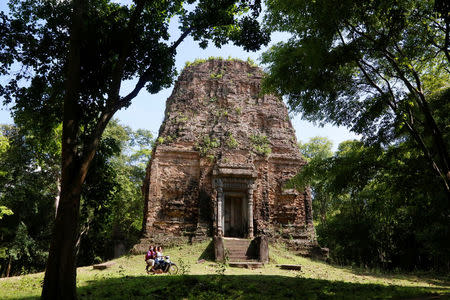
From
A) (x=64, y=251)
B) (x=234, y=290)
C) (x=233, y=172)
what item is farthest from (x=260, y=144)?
(x=64, y=251)

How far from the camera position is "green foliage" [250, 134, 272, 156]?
17.3m

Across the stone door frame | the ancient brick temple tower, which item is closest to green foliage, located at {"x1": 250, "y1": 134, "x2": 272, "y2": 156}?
the ancient brick temple tower

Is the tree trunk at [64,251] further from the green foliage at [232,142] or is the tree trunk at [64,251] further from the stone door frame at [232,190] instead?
the green foliage at [232,142]

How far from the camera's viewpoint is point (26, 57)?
7117mm

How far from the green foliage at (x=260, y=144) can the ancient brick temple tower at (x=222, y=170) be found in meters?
0.06

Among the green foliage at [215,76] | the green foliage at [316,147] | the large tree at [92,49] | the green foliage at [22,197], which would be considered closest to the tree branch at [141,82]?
the large tree at [92,49]

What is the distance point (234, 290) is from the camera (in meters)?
7.07

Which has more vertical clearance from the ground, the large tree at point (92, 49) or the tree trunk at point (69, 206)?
the large tree at point (92, 49)

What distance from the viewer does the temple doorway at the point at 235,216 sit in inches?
630

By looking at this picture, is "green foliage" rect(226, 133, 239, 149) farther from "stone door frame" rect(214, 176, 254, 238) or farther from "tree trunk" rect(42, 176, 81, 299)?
"tree trunk" rect(42, 176, 81, 299)

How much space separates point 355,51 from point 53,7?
7.48 m

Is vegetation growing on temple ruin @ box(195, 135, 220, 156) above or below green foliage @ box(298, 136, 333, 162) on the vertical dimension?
below

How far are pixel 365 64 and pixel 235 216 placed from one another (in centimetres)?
1047

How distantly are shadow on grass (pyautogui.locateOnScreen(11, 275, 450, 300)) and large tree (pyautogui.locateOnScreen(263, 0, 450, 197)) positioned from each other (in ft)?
9.30
